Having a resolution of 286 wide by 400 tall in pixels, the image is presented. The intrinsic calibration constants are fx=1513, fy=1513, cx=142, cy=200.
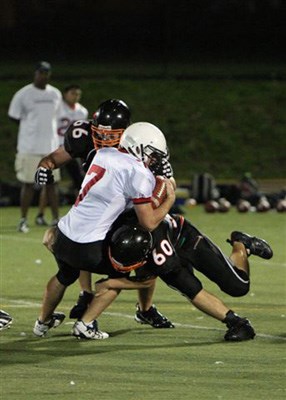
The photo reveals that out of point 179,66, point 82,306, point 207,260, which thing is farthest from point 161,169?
point 179,66

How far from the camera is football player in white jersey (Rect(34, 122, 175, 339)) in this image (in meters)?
9.90

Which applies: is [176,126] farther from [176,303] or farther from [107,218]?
[107,218]

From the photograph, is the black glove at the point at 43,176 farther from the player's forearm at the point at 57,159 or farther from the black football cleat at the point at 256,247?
the black football cleat at the point at 256,247

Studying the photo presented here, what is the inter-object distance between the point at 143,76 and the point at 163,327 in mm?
18609

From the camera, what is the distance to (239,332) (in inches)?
402

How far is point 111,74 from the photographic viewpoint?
1194 inches

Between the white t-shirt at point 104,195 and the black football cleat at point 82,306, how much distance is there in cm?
102

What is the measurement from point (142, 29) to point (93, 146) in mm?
20877

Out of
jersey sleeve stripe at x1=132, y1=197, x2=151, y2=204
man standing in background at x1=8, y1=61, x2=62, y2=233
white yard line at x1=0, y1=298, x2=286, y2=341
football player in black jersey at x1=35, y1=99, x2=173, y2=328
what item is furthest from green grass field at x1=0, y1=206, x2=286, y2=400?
man standing in background at x1=8, y1=61, x2=62, y2=233

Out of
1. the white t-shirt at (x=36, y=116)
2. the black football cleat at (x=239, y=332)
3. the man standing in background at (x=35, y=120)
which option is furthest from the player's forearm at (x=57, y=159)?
the white t-shirt at (x=36, y=116)

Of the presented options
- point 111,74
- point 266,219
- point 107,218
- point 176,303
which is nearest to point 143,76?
point 111,74

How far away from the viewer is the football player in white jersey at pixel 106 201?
990 centimetres

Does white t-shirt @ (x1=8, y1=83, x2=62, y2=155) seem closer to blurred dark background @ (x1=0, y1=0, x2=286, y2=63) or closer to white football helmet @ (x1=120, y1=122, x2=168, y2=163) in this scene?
white football helmet @ (x1=120, y1=122, x2=168, y2=163)

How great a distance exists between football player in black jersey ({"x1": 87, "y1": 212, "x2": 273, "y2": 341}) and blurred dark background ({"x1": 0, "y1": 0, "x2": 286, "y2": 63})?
20.1 meters
